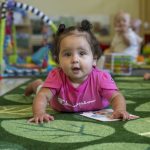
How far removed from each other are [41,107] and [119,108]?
225 mm

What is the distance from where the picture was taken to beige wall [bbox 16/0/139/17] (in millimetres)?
4184

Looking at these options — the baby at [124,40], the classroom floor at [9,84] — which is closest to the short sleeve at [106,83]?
the classroom floor at [9,84]

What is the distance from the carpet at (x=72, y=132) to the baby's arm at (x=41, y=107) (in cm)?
3

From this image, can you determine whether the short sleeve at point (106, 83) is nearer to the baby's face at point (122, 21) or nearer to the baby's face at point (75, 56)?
the baby's face at point (75, 56)

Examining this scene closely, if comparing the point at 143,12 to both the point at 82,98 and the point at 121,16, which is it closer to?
the point at 121,16

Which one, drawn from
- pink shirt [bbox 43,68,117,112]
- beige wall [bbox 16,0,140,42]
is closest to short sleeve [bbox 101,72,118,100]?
Answer: pink shirt [bbox 43,68,117,112]

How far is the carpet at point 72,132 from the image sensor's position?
786 mm

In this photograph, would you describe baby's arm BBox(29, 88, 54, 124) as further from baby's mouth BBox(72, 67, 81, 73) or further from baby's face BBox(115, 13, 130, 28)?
baby's face BBox(115, 13, 130, 28)

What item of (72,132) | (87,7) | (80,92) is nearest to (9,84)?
(80,92)

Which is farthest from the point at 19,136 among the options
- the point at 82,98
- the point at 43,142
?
the point at 82,98

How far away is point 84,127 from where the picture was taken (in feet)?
3.09

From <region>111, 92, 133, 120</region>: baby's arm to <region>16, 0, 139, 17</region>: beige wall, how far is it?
125 inches

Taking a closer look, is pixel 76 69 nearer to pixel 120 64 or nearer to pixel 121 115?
pixel 121 115

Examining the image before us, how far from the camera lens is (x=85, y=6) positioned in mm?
4219
